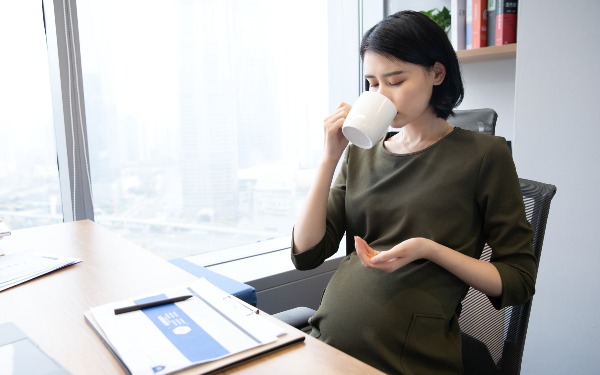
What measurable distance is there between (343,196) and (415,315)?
36cm

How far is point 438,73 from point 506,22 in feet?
3.16

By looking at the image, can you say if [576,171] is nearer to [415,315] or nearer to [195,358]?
[415,315]

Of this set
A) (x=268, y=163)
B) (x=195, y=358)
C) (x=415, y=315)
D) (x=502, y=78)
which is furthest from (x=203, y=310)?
(x=502, y=78)

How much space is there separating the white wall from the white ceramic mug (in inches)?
37.0

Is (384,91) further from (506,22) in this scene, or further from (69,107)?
(69,107)

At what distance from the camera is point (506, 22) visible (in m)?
1.79

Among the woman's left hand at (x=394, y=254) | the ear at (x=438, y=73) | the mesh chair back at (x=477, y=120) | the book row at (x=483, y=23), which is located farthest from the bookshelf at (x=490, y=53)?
the woman's left hand at (x=394, y=254)

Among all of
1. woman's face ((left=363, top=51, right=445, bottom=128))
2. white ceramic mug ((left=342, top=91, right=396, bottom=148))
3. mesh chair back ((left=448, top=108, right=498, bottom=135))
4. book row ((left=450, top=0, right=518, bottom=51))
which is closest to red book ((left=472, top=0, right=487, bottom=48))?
book row ((left=450, top=0, right=518, bottom=51))

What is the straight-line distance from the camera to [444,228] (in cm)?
97

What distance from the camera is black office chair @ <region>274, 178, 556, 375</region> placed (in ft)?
3.22

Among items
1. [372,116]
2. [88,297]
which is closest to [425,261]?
[372,116]

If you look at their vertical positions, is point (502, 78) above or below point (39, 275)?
above

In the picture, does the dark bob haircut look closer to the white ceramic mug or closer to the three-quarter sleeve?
the white ceramic mug

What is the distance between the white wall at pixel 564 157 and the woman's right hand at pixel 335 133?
0.91 meters
